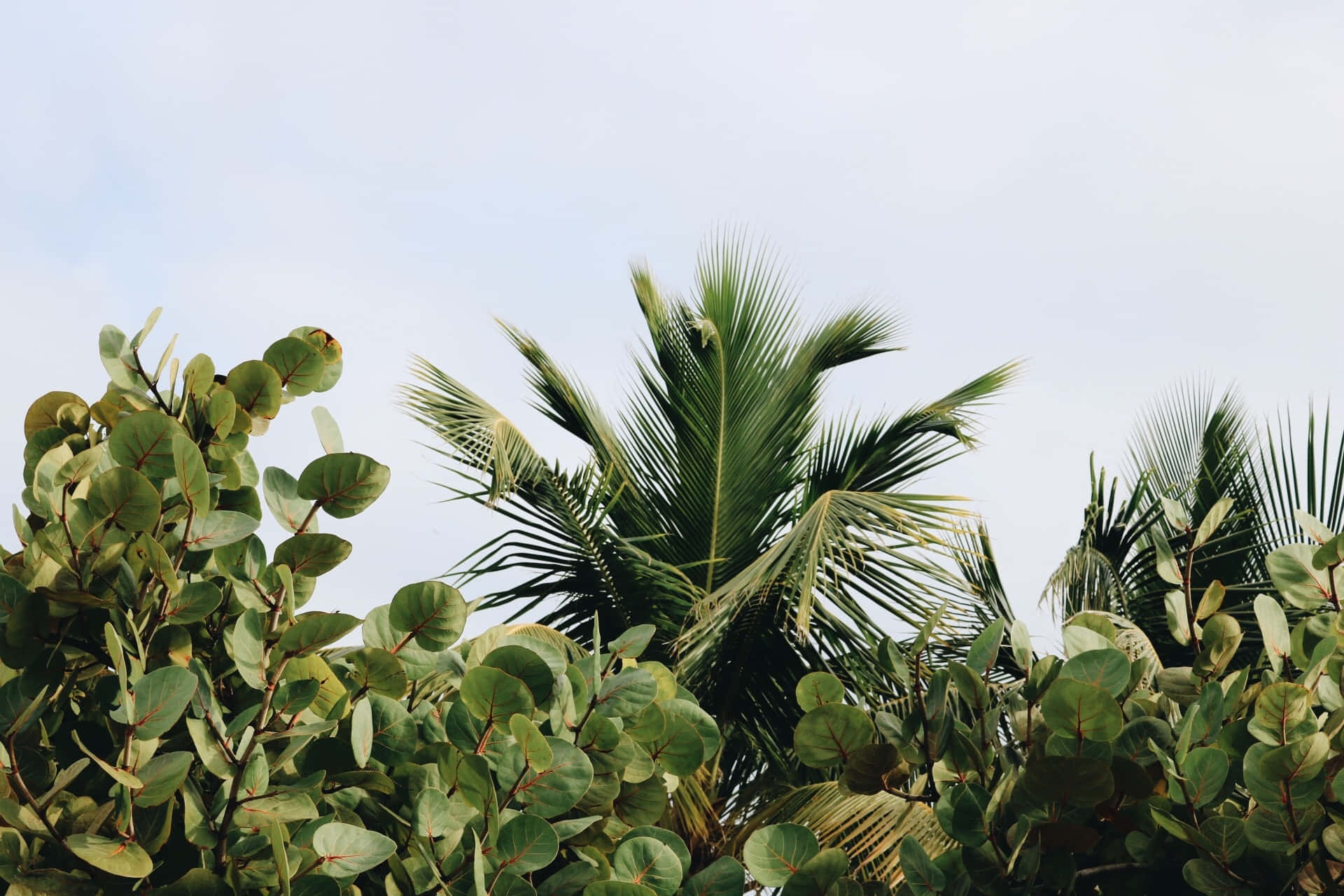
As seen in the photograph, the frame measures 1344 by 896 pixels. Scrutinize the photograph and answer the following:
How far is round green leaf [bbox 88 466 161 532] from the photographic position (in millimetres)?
1071

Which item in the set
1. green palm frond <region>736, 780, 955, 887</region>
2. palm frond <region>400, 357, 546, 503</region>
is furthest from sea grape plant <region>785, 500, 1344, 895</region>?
palm frond <region>400, 357, 546, 503</region>

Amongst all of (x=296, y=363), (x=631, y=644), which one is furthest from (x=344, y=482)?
(x=631, y=644)

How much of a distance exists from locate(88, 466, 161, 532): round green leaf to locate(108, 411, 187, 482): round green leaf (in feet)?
0.14

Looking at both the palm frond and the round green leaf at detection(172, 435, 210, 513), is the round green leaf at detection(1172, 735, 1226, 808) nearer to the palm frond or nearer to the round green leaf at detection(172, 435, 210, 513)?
the round green leaf at detection(172, 435, 210, 513)

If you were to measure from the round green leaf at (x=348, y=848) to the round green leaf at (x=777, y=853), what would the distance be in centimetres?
38

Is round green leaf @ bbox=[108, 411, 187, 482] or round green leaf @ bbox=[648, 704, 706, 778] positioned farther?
round green leaf @ bbox=[648, 704, 706, 778]

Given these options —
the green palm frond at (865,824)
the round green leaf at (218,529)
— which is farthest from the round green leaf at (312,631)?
the green palm frond at (865,824)

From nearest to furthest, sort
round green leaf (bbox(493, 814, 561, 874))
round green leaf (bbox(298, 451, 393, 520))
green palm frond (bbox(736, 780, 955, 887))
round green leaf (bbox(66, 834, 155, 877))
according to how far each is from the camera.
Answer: round green leaf (bbox(66, 834, 155, 877)) → round green leaf (bbox(493, 814, 561, 874)) → round green leaf (bbox(298, 451, 393, 520)) → green palm frond (bbox(736, 780, 955, 887))

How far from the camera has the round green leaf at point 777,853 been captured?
1.23 m

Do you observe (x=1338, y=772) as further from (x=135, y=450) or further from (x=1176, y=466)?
(x=1176, y=466)

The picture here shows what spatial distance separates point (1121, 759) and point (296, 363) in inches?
38.7

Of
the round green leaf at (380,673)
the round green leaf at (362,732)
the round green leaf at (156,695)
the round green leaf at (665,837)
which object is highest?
the round green leaf at (156,695)

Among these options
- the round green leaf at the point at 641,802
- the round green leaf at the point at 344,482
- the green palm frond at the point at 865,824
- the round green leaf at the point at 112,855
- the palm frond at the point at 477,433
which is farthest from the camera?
the palm frond at the point at 477,433

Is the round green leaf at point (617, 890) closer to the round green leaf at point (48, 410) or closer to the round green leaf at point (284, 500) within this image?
the round green leaf at point (284, 500)
